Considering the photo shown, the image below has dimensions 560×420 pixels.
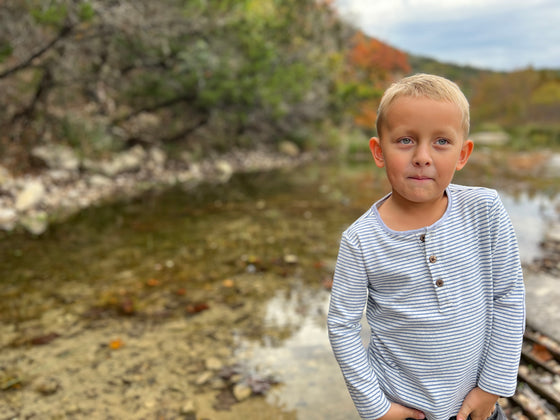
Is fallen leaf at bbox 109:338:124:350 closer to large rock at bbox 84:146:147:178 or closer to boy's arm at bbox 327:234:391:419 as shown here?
boy's arm at bbox 327:234:391:419

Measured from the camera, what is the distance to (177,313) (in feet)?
11.7

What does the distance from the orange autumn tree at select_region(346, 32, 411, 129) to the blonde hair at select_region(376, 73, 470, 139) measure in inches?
662

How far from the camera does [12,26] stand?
6.47 meters

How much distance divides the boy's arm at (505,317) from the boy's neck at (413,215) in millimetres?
151

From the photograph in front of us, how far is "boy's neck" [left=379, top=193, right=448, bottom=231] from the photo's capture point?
127 centimetres

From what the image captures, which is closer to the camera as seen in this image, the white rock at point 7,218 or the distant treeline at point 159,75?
the white rock at point 7,218

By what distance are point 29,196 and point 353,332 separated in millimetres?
6716

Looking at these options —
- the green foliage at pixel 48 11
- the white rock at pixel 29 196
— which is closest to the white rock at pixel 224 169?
the white rock at pixel 29 196

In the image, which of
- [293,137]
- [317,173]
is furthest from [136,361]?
[293,137]

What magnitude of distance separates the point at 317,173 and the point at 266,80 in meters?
2.87

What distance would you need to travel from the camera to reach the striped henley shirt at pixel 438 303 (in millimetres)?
1227

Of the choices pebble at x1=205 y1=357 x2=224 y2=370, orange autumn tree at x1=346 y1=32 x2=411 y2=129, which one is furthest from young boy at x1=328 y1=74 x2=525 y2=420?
orange autumn tree at x1=346 y1=32 x2=411 y2=129

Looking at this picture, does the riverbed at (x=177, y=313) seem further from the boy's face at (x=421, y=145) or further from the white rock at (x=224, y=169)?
the white rock at (x=224, y=169)

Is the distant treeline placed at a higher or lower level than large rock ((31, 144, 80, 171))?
higher
